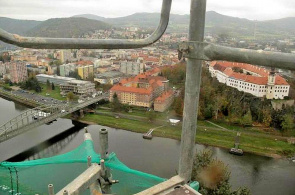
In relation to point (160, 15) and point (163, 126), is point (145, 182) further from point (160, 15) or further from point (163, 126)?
point (163, 126)

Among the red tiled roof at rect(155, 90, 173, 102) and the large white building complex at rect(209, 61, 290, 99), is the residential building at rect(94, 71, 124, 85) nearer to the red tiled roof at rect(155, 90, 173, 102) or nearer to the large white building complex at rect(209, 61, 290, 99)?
the red tiled roof at rect(155, 90, 173, 102)

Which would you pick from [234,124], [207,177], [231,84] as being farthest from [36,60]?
[207,177]

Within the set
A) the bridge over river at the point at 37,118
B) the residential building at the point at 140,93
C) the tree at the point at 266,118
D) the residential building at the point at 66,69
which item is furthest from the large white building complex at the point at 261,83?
the residential building at the point at 66,69

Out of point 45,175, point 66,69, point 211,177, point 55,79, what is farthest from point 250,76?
point 45,175

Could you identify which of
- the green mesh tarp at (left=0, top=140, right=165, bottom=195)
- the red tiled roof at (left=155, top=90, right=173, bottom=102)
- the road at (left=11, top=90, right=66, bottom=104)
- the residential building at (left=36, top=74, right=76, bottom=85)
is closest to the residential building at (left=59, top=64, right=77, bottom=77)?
the residential building at (left=36, top=74, right=76, bottom=85)

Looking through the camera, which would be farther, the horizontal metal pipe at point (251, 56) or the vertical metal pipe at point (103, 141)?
the vertical metal pipe at point (103, 141)

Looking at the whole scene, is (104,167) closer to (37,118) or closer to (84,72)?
(37,118)

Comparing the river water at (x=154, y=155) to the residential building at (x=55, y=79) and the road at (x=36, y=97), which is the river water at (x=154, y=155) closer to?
the road at (x=36, y=97)
